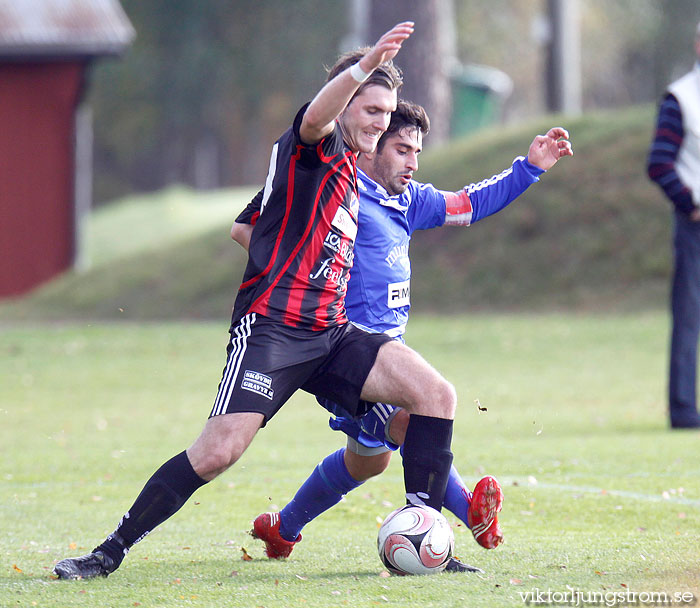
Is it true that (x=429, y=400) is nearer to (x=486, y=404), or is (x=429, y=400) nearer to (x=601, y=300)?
(x=486, y=404)

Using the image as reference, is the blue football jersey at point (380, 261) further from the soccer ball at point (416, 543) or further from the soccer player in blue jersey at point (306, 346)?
the soccer ball at point (416, 543)

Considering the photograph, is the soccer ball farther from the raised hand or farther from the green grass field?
the raised hand

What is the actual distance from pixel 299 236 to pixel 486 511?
1285 millimetres

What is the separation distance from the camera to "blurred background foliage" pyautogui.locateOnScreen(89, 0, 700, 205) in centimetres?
5147

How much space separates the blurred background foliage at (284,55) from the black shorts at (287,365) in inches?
1812

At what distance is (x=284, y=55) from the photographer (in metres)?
52.2

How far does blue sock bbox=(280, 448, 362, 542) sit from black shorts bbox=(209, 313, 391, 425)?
53cm

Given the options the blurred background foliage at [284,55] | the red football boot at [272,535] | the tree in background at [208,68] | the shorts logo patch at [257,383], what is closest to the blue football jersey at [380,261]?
the shorts logo patch at [257,383]

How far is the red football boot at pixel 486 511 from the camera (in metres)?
4.75

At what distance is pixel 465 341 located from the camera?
1584 centimetres

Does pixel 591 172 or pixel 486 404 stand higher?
pixel 591 172

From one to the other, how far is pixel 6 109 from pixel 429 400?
21.5 m

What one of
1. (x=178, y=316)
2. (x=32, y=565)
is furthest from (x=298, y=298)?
(x=178, y=316)

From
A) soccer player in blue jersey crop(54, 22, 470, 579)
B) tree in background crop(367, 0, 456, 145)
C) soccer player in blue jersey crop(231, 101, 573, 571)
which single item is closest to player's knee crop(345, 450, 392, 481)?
soccer player in blue jersey crop(231, 101, 573, 571)
